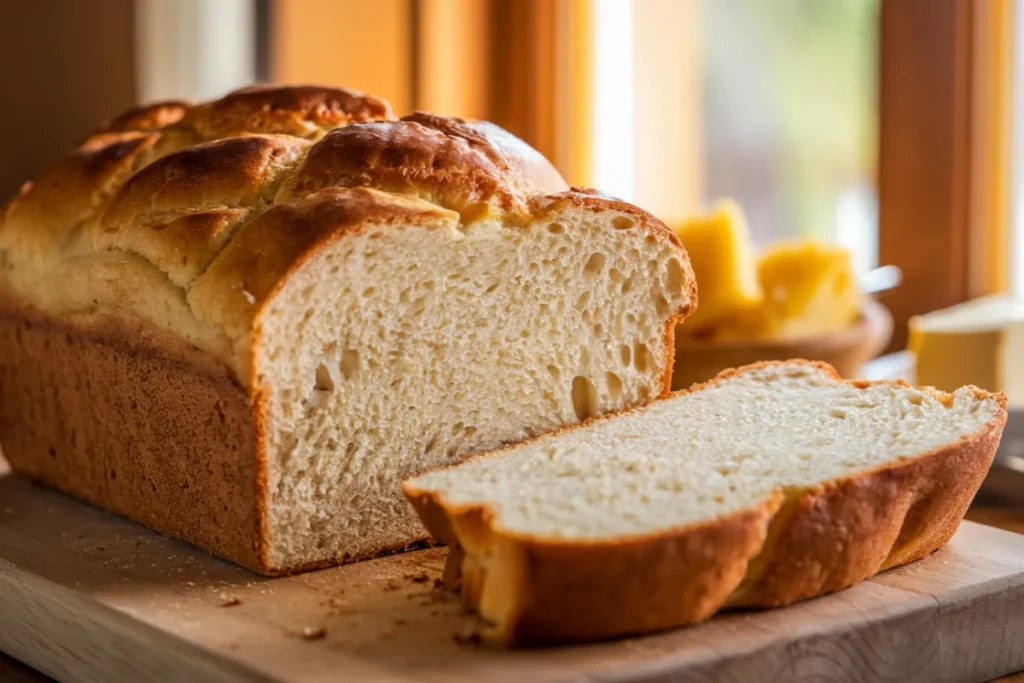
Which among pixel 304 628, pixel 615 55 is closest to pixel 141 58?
pixel 615 55

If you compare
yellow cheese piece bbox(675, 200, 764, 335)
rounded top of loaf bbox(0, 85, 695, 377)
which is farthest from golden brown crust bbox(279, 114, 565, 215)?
yellow cheese piece bbox(675, 200, 764, 335)

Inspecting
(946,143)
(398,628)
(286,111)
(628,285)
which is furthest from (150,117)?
(946,143)

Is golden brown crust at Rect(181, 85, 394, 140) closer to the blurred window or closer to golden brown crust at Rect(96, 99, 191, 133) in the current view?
golden brown crust at Rect(96, 99, 191, 133)

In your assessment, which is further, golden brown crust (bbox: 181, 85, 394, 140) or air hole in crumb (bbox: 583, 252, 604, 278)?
golden brown crust (bbox: 181, 85, 394, 140)

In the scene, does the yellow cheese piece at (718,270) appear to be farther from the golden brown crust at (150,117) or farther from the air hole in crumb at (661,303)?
the golden brown crust at (150,117)

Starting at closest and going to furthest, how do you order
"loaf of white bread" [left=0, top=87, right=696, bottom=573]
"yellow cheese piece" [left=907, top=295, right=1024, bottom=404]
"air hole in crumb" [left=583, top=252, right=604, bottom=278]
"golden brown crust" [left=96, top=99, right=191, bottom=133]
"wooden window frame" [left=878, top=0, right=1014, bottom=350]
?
1. "loaf of white bread" [left=0, top=87, right=696, bottom=573]
2. "air hole in crumb" [left=583, top=252, right=604, bottom=278]
3. "golden brown crust" [left=96, top=99, right=191, bottom=133]
4. "yellow cheese piece" [left=907, top=295, right=1024, bottom=404]
5. "wooden window frame" [left=878, top=0, right=1014, bottom=350]

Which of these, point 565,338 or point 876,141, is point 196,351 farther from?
point 876,141

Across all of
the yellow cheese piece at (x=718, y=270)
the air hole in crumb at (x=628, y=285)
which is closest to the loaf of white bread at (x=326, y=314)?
the air hole in crumb at (x=628, y=285)
